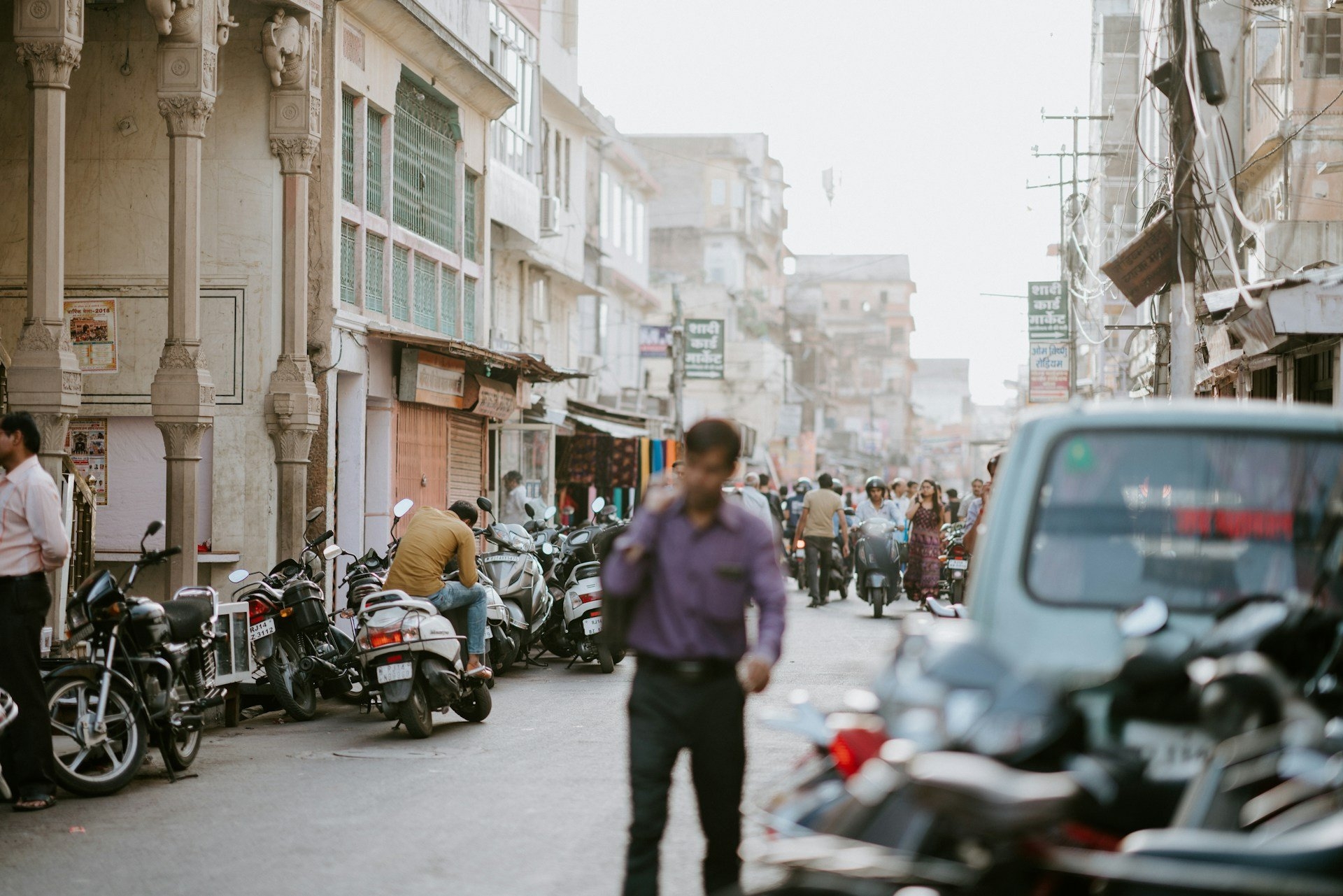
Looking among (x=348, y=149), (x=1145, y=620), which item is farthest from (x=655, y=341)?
(x=1145, y=620)

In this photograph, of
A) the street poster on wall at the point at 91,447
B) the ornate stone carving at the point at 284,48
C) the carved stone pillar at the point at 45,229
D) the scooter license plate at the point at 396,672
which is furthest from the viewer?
the street poster on wall at the point at 91,447

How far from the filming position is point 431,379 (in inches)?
889

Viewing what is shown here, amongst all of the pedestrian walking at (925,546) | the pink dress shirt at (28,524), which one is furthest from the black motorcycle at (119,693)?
the pedestrian walking at (925,546)

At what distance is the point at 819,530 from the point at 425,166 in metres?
7.77

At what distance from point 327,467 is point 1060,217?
121ft

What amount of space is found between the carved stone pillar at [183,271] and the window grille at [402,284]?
7816 millimetres

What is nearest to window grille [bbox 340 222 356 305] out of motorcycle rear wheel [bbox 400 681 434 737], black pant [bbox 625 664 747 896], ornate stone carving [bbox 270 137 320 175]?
ornate stone carving [bbox 270 137 320 175]

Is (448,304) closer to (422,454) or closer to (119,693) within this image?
(422,454)

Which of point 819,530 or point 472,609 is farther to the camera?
point 819,530

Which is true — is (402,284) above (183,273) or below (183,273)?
above

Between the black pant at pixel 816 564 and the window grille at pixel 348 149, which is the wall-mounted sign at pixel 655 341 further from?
the window grille at pixel 348 149

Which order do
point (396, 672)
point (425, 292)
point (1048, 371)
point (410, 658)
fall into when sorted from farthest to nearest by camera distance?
point (1048, 371) < point (425, 292) < point (410, 658) < point (396, 672)

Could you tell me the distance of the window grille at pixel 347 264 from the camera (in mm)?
20250

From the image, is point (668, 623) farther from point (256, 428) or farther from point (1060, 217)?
point (1060, 217)
